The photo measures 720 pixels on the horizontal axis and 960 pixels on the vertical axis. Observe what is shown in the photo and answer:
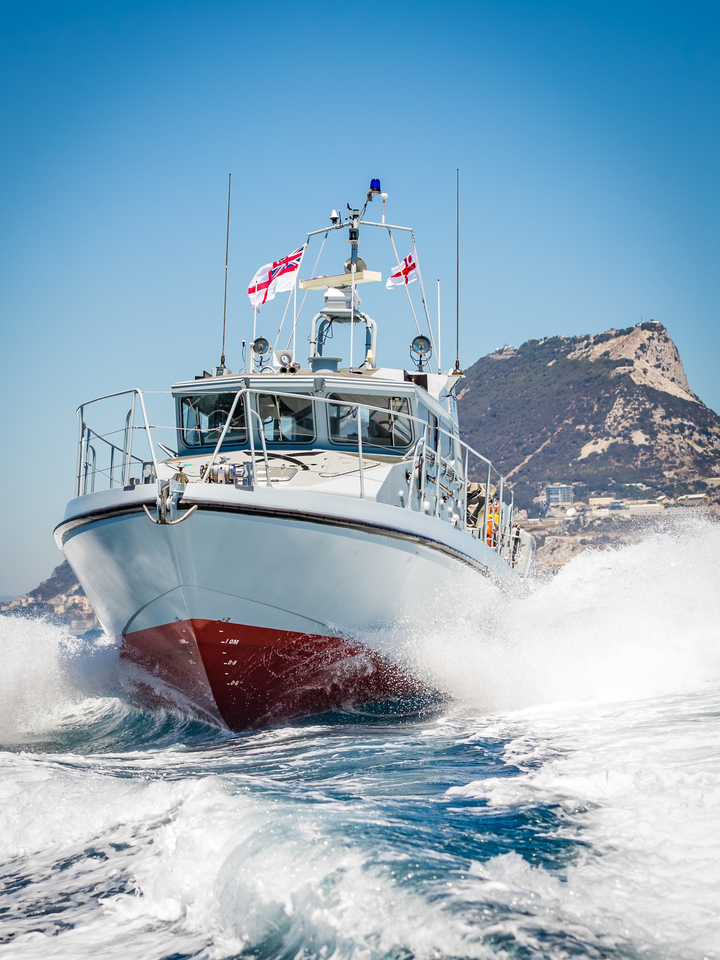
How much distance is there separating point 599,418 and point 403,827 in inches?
5923

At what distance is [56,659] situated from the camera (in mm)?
8891

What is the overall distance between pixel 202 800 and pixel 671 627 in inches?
248

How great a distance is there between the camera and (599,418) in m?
146

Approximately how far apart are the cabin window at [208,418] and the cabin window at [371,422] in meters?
1.06

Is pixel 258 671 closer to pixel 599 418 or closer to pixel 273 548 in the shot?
pixel 273 548

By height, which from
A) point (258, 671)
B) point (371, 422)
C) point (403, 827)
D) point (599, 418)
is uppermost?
point (599, 418)

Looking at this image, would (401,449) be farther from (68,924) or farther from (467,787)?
(68,924)

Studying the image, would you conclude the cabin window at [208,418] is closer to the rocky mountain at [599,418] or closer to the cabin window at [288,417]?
the cabin window at [288,417]

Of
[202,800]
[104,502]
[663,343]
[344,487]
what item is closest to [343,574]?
[344,487]

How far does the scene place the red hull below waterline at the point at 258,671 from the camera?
6809mm

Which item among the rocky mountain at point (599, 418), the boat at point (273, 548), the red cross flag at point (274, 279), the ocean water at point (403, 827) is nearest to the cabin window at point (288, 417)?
the boat at point (273, 548)

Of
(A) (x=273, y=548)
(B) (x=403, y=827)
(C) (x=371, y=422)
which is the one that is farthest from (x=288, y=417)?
(B) (x=403, y=827)

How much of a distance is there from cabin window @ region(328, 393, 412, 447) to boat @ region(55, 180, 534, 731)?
0.02m

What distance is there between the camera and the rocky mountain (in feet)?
426
